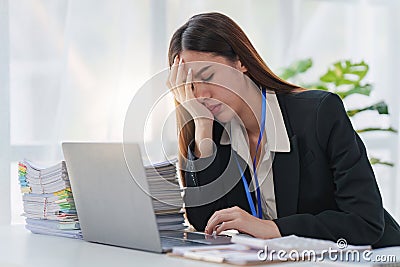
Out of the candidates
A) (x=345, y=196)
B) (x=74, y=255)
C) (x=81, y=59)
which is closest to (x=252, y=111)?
(x=345, y=196)

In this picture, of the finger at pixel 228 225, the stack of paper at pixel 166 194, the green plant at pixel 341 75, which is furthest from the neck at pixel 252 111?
the green plant at pixel 341 75

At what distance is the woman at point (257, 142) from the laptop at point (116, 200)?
303 mm

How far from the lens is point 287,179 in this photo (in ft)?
5.90

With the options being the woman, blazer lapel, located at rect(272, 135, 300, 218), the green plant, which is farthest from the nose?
the green plant

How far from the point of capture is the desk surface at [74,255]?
1.30 m

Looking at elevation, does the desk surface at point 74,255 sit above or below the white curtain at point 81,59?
below

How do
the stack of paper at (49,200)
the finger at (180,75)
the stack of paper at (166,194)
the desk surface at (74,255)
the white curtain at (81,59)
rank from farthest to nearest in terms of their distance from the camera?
1. the white curtain at (81,59)
2. the finger at (180,75)
3. the stack of paper at (49,200)
4. the stack of paper at (166,194)
5. the desk surface at (74,255)

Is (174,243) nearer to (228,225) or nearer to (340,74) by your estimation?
(228,225)

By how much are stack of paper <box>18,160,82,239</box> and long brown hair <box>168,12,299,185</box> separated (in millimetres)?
339

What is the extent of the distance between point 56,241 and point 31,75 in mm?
1097

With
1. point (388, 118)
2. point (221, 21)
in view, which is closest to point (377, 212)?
point (221, 21)

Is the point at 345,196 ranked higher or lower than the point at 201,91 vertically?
lower

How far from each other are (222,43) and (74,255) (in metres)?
0.64

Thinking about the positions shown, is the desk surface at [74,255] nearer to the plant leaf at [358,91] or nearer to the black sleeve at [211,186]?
the black sleeve at [211,186]
